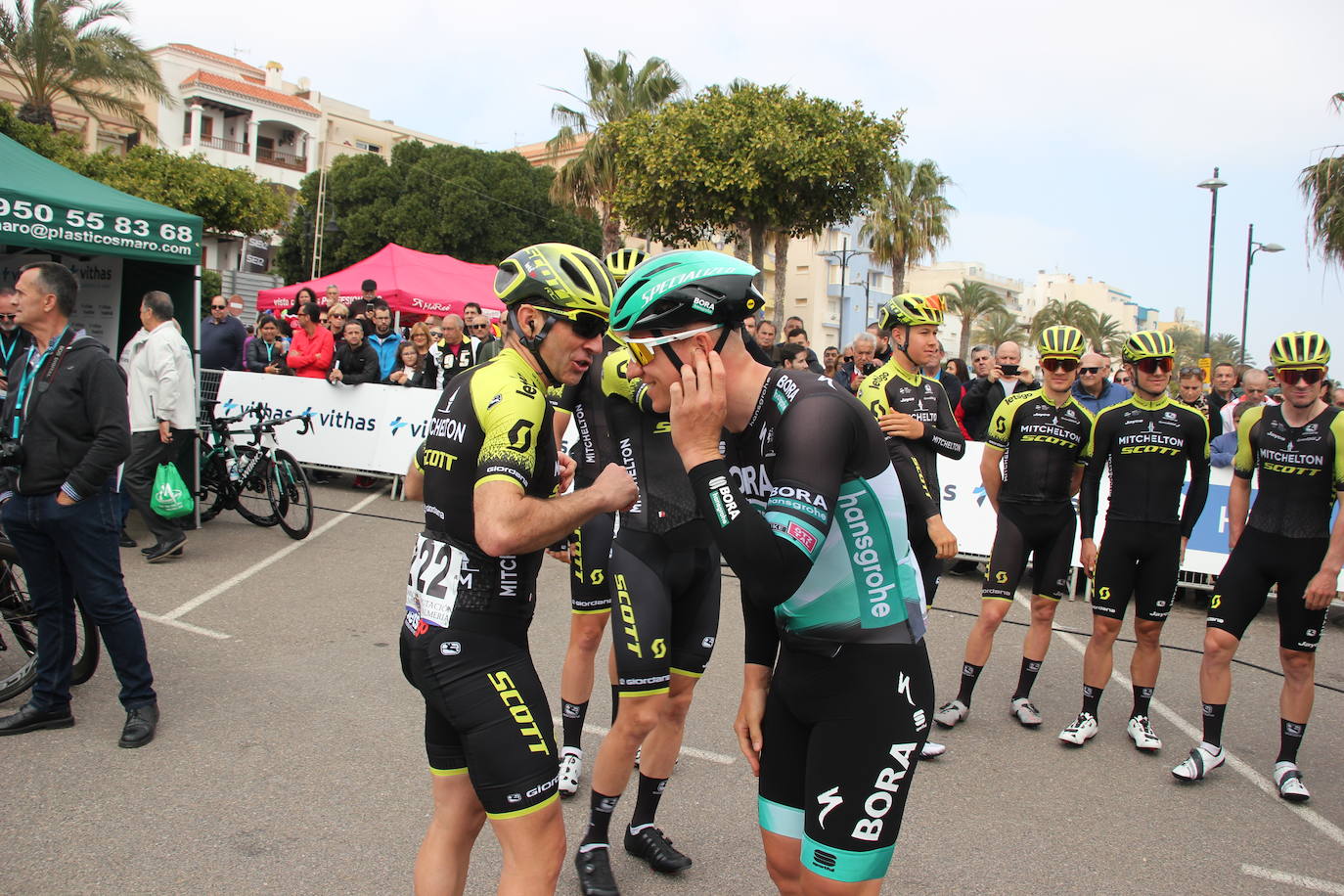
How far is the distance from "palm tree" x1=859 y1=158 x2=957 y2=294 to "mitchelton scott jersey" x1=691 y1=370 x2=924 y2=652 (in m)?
39.2

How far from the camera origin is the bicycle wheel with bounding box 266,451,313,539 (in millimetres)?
9266

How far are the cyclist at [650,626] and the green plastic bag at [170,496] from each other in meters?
5.31

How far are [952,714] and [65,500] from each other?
15.7ft

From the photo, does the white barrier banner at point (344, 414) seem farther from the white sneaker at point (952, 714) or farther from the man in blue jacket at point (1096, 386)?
the white sneaker at point (952, 714)

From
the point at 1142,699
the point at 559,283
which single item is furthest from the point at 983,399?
the point at 559,283

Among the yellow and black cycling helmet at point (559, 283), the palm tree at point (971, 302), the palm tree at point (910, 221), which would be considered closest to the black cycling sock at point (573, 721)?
the yellow and black cycling helmet at point (559, 283)

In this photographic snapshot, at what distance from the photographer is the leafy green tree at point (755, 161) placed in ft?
72.5

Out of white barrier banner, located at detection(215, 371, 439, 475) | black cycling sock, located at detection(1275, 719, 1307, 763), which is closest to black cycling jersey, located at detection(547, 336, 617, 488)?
black cycling sock, located at detection(1275, 719, 1307, 763)

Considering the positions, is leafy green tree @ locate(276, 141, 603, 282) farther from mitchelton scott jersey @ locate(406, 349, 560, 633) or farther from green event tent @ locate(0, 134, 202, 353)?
mitchelton scott jersey @ locate(406, 349, 560, 633)

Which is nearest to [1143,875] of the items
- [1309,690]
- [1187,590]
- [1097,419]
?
[1309,690]

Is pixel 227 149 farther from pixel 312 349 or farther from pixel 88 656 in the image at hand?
pixel 88 656

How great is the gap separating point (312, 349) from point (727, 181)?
506 inches

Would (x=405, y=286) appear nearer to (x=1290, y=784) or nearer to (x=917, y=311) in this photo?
(x=917, y=311)

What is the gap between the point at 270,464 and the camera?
30.8ft
